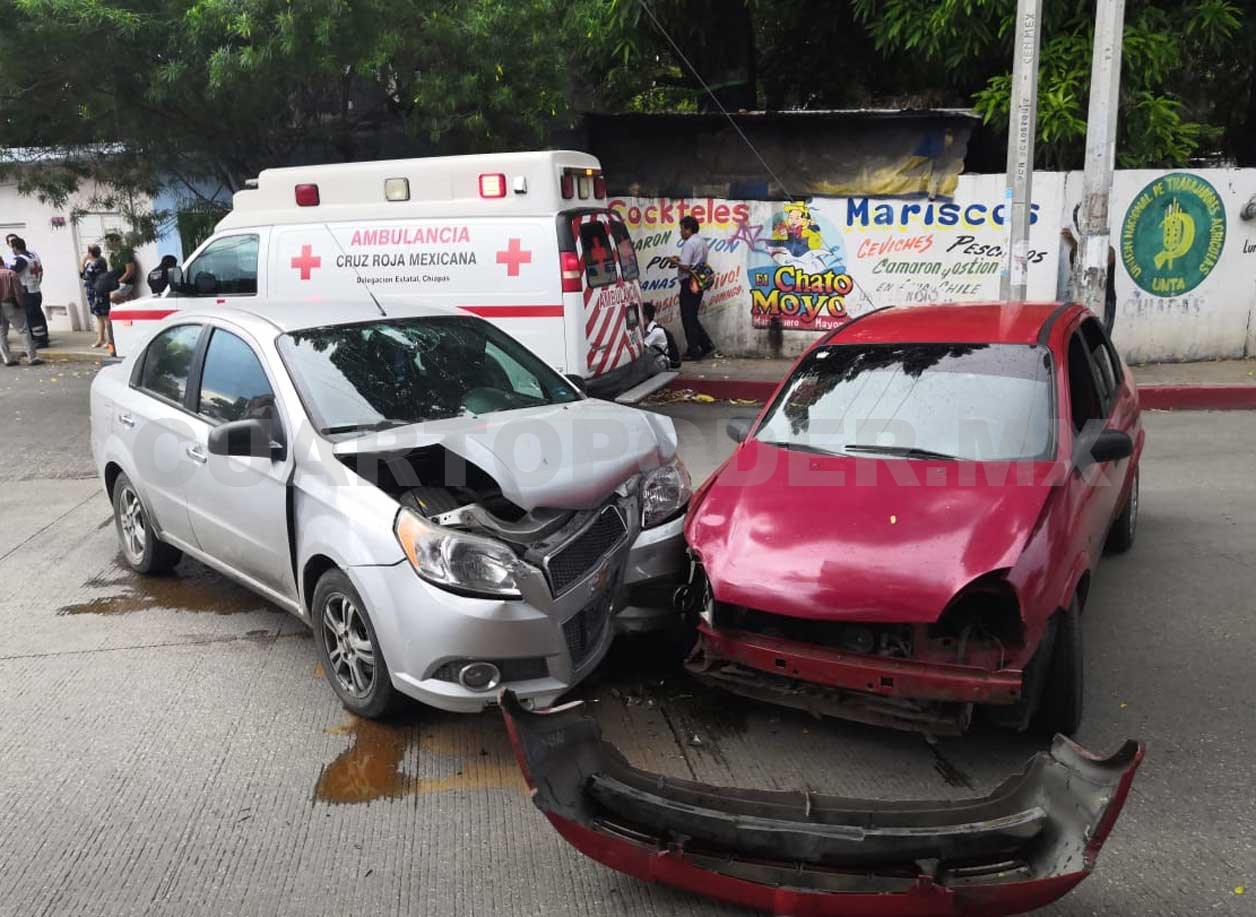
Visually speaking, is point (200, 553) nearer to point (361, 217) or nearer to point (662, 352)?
point (361, 217)

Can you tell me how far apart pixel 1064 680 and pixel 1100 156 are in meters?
8.02

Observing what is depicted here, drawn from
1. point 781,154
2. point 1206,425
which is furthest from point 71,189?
point 1206,425

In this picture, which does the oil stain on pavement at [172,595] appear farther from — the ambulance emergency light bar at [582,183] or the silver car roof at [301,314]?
the ambulance emergency light bar at [582,183]

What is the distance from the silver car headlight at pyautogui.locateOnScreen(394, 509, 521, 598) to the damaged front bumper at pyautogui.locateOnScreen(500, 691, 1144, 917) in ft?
2.17

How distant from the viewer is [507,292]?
9320 mm

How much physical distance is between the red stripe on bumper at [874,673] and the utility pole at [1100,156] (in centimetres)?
723

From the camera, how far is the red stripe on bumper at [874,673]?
11.8 feet

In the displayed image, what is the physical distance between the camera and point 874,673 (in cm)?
369

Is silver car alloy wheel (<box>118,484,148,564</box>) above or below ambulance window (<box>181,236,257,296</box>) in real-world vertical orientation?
below

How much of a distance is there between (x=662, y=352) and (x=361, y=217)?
348cm

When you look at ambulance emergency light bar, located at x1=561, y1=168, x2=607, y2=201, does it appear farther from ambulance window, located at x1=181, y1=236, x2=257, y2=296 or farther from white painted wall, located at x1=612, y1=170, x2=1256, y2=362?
white painted wall, located at x1=612, y1=170, x2=1256, y2=362

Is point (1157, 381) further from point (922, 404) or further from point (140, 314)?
point (140, 314)

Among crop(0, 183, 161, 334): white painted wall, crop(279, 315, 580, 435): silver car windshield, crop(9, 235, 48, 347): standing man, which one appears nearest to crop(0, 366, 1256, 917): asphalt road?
crop(279, 315, 580, 435): silver car windshield

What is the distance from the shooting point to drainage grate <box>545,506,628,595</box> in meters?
4.06
